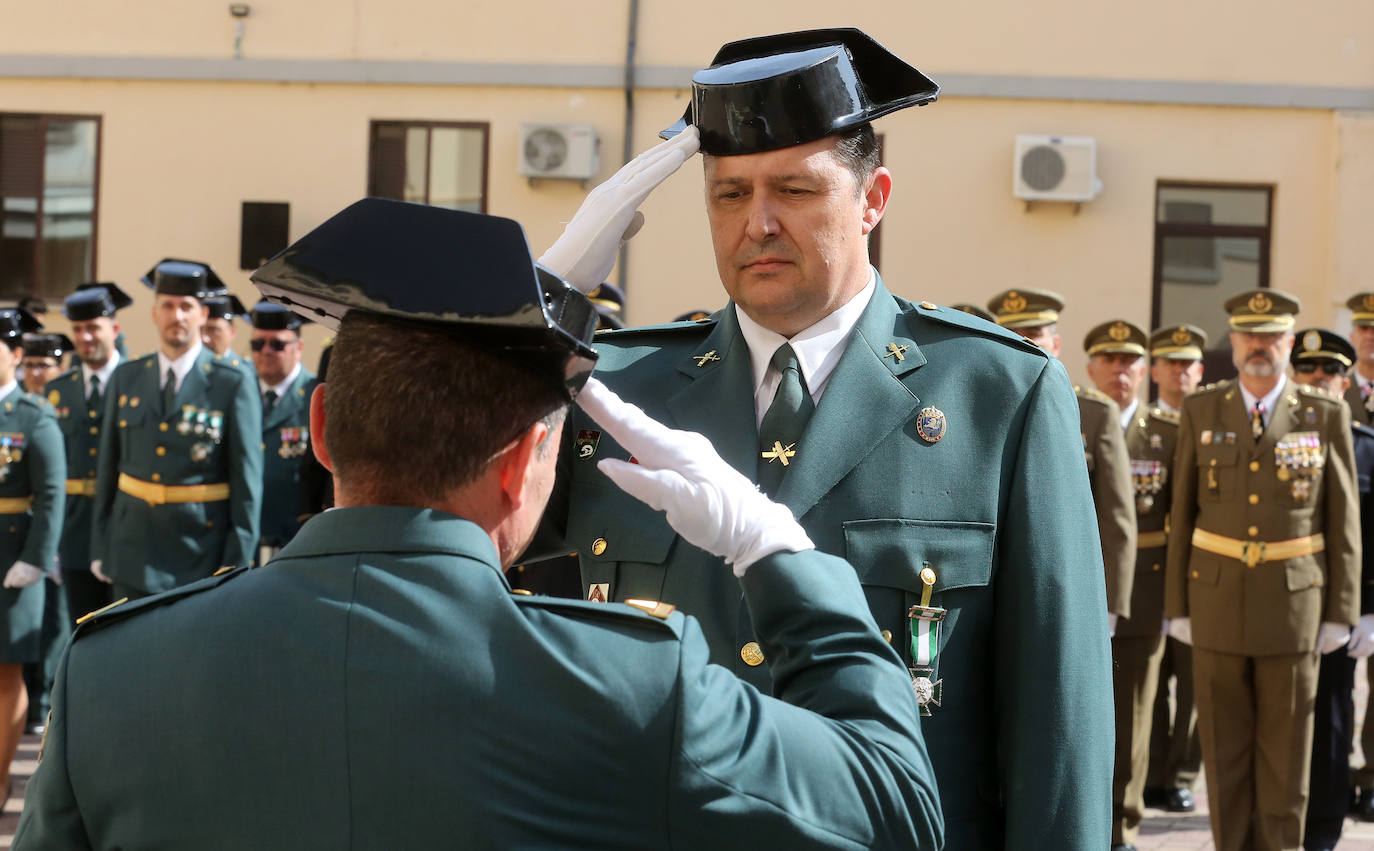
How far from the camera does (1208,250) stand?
492 inches

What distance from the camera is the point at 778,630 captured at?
1623mm

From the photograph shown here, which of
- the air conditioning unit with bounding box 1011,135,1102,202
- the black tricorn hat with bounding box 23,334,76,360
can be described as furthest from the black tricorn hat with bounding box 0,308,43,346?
the air conditioning unit with bounding box 1011,135,1102,202

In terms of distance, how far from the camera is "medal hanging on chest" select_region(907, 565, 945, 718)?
2.17 metres

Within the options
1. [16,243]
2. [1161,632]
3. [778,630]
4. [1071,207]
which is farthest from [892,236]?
[778,630]

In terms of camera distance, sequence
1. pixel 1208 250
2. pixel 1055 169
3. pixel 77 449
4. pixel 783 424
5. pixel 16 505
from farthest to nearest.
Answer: pixel 1208 250
pixel 1055 169
pixel 77 449
pixel 16 505
pixel 783 424

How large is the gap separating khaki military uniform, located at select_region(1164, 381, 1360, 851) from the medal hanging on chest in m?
4.42

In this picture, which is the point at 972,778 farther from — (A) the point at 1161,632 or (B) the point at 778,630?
(A) the point at 1161,632

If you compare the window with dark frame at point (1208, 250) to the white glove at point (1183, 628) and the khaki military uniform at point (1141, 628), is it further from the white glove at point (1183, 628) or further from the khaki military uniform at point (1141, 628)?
the white glove at point (1183, 628)

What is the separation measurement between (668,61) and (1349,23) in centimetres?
541

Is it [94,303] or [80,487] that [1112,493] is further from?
[94,303]

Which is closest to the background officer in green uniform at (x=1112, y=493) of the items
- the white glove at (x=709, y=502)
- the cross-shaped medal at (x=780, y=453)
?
the cross-shaped medal at (x=780, y=453)

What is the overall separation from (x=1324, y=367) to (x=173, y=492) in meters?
5.77

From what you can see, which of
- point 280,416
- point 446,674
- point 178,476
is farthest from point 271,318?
point 446,674

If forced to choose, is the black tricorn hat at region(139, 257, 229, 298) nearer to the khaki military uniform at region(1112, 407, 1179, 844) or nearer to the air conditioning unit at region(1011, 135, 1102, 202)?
the khaki military uniform at region(1112, 407, 1179, 844)
